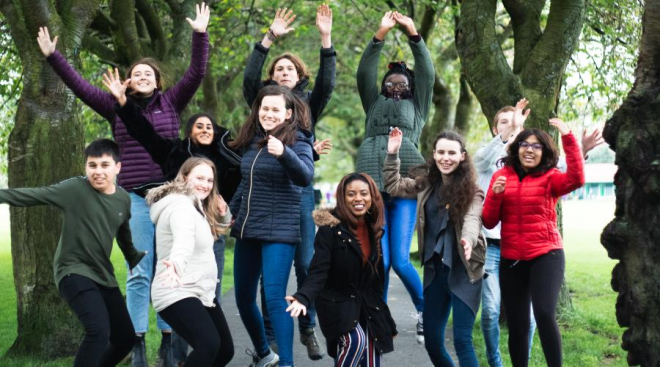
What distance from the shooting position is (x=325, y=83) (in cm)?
662

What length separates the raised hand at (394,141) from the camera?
624 centimetres

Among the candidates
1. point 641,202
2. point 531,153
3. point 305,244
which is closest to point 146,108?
point 305,244

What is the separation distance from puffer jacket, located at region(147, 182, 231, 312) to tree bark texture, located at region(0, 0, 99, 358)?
2.12 metres

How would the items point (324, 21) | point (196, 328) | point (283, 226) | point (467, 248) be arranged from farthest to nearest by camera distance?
point (324, 21) < point (283, 226) < point (467, 248) < point (196, 328)

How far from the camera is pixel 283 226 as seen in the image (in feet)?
18.9

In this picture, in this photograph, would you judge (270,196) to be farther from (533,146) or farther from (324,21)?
(533,146)

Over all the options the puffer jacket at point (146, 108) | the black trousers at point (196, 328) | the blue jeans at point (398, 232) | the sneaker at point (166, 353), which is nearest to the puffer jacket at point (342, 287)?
the black trousers at point (196, 328)

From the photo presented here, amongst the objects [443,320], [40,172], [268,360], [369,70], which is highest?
[369,70]

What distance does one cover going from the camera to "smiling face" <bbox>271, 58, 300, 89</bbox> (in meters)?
6.64

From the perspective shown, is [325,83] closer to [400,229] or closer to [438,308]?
[400,229]

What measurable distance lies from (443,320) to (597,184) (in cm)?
9682

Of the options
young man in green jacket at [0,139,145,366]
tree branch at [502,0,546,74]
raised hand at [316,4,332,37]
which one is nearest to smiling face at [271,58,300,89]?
raised hand at [316,4,332,37]

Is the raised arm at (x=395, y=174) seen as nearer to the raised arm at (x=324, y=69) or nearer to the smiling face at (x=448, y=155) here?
the smiling face at (x=448, y=155)

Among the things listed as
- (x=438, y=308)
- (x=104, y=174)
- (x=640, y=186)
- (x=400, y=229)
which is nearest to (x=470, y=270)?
(x=438, y=308)
